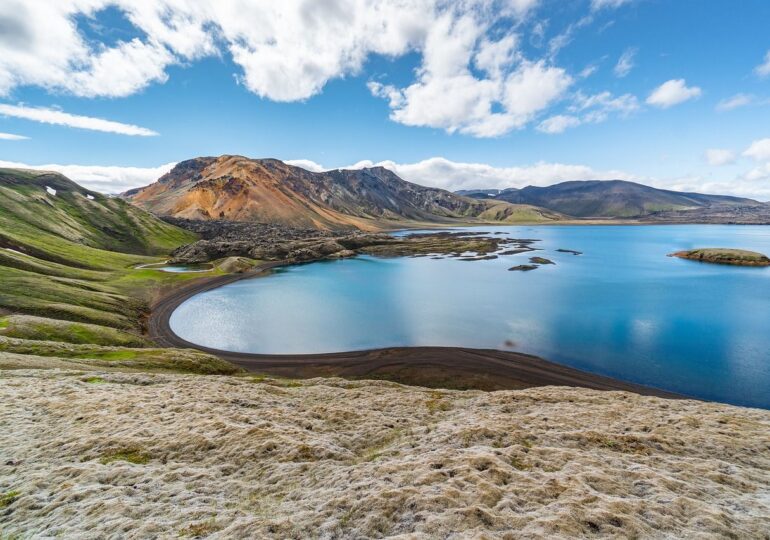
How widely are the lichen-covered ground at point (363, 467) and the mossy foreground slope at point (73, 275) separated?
51.1ft

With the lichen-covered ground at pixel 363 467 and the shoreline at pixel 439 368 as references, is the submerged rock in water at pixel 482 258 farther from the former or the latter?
the lichen-covered ground at pixel 363 467

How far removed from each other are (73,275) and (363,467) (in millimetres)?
99295

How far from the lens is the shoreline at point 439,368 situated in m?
39.9

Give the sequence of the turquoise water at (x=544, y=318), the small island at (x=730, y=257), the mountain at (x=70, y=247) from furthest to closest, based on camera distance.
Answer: the small island at (x=730, y=257) → the mountain at (x=70, y=247) → the turquoise water at (x=544, y=318)

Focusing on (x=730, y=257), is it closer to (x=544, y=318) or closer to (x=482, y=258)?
(x=482, y=258)

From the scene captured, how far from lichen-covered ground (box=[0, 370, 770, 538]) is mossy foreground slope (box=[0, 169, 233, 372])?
15579 millimetres

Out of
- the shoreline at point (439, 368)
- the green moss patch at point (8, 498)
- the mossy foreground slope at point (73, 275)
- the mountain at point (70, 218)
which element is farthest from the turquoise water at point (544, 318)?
the mountain at point (70, 218)

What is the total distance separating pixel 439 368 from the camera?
43.5 m

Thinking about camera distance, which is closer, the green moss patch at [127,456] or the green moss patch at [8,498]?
the green moss patch at [8,498]

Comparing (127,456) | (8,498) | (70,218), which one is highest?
(70,218)

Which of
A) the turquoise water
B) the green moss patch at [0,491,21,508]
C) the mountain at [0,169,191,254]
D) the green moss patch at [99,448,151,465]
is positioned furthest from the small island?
the mountain at [0,169,191,254]

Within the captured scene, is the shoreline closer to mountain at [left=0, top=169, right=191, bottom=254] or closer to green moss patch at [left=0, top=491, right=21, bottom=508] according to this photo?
green moss patch at [left=0, top=491, right=21, bottom=508]

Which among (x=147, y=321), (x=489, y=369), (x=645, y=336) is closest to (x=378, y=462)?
(x=489, y=369)

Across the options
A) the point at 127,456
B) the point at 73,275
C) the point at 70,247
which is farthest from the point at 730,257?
the point at 70,247
